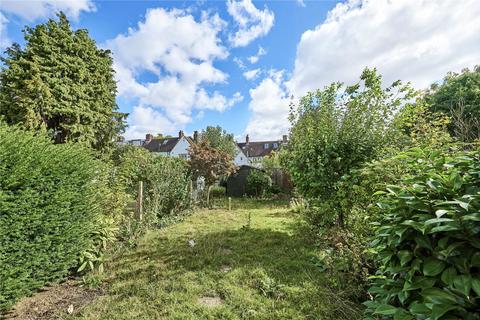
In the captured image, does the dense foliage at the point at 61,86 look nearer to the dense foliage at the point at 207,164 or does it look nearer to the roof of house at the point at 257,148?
the dense foliage at the point at 207,164

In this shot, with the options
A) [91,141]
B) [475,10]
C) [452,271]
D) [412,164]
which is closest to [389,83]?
[475,10]

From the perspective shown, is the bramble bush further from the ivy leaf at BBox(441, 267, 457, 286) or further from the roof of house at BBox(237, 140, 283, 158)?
the roof of house at BBox(237, 140, 283, 158)

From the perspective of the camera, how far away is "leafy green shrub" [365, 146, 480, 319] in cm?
106

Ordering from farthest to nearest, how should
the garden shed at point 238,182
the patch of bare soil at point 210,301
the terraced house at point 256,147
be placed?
the terraced house at point 256,147
the garden shed at point 238,182
the patch of bare soil at point 210,301

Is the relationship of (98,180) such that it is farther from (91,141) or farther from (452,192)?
(91,141)

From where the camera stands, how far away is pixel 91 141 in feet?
31.8

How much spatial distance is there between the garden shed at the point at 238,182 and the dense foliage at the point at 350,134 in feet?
31.8

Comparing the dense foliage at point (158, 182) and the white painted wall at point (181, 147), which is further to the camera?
the white painted wall at point (181, 147)

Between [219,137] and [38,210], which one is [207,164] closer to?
[38,210]

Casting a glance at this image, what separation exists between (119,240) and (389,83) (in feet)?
21.2

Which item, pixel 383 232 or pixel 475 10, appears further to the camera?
pixel 475 10

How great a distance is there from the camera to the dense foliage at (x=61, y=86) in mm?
7625

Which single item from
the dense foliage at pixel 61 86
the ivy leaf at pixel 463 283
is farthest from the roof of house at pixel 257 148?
the ivy leaf at pixel 463 283

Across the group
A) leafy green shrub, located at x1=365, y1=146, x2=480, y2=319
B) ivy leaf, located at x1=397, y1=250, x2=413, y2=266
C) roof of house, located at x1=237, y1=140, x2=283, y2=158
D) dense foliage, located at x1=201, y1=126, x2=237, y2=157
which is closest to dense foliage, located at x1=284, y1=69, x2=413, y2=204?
leafy green shrub, located at x1=365, y1=146, x2=480, y2=319
